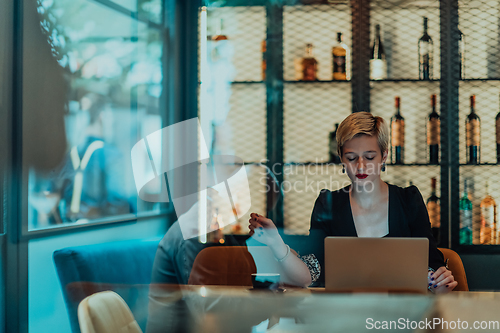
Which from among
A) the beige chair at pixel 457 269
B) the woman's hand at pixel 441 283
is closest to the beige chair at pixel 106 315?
the woman's hand at pixel 441 283

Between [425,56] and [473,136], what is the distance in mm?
410

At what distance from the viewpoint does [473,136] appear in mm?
1755

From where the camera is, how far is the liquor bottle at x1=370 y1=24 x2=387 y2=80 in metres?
1.80

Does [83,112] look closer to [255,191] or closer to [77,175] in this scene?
[77,175]

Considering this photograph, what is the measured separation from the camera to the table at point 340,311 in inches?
32.6

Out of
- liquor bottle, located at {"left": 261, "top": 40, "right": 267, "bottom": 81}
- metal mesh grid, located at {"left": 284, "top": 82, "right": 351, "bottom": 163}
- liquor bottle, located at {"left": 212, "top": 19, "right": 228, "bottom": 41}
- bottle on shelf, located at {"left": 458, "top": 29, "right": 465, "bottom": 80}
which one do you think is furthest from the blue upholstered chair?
bottle on shelf, located at {"left": 458, "top": 29, "right": 465, "bottom": 80}

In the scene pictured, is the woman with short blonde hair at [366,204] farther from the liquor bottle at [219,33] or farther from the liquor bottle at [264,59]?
the liquor bottle at [219,33]

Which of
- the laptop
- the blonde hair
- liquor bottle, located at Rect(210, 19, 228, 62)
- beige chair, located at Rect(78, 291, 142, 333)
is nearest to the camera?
the laptop

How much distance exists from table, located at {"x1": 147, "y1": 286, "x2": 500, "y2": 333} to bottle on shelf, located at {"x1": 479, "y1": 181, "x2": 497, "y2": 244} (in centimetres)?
94

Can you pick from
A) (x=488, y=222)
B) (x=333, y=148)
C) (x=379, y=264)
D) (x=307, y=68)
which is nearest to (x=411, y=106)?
(x=333, y=148)

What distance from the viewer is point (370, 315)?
0.87 meters

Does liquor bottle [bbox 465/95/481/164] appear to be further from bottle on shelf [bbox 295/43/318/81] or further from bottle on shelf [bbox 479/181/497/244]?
bottle on shelf [bbox 295/43/318/81]

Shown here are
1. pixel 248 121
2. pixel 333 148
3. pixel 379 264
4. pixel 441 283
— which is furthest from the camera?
pixel 248 121

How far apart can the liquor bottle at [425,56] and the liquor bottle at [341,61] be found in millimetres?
317
